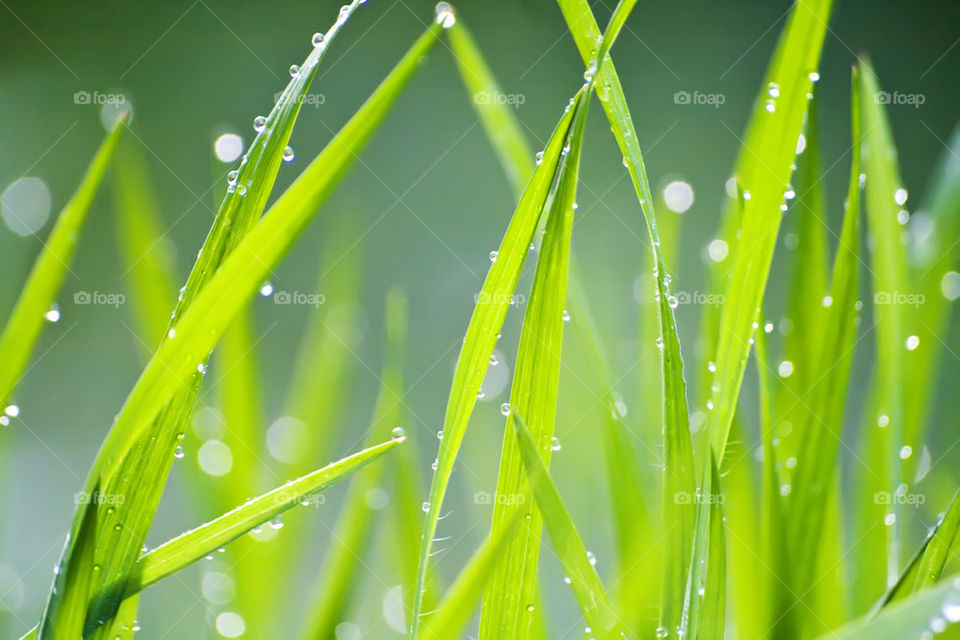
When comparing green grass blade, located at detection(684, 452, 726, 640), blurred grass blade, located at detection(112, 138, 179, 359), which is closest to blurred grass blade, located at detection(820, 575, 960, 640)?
green grass blade, located at detection(684, 452, 726, 640)

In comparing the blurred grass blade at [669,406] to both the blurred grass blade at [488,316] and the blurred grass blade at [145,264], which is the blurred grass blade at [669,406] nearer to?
the blurred grass blade at [488,316]

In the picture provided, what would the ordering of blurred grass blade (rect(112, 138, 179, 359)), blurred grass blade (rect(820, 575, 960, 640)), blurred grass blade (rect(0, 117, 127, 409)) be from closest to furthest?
blurred grass blade (rect(820, 575, 960, 640)) → blurred grass blade (rect(0, 117, 127, 409)) → blurred grass blade (rect(112, 138, 179, 359))

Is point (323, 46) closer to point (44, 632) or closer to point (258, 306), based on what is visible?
point (44, 632)

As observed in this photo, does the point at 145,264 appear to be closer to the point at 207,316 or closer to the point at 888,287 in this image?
the point at 207,316

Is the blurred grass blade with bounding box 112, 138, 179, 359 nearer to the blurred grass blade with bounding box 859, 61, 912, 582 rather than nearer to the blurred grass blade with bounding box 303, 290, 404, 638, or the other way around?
the blurred grass blade with bounding box 303, 290, 404, 638

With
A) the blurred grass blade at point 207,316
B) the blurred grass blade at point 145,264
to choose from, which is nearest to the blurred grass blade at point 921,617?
the blurred grass blade at point 207,316

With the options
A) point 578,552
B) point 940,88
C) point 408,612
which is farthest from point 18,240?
point 940,88

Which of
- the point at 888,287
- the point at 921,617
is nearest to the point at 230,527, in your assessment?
the point at 921,617
